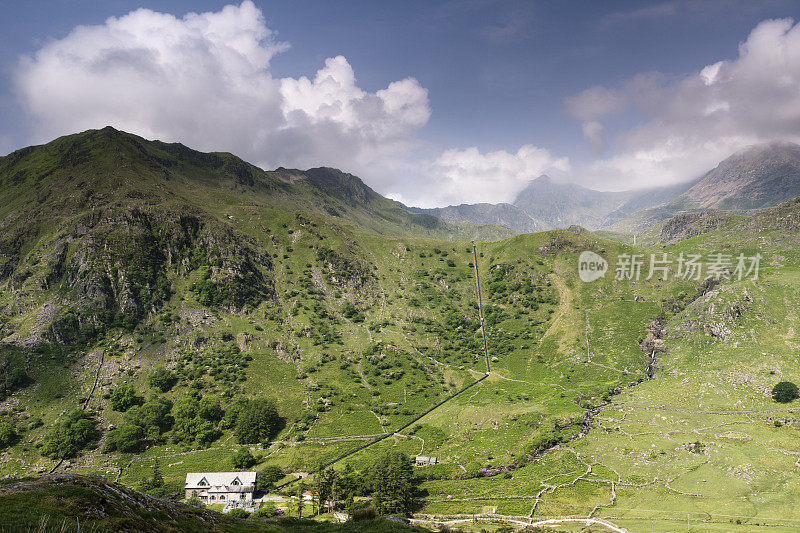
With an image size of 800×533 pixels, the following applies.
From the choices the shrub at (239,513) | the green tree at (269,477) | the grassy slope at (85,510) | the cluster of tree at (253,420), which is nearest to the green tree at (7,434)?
the cluster of tree at (253,420)

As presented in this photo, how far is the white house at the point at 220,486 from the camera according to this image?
284 ft

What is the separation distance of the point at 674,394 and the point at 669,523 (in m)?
70.0

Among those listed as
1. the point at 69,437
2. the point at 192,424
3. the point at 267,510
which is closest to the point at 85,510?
the point at 267,510

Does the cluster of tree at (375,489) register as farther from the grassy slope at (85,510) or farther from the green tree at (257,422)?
the grassy slope at (85,510)

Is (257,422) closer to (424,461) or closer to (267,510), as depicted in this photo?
(267,510)

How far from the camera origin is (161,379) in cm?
13212

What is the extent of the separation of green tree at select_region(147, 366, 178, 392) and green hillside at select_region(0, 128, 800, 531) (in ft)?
2.15

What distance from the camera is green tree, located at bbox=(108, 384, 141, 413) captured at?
395 feet

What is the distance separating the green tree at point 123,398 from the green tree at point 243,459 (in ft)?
163

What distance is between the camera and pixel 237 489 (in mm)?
87125

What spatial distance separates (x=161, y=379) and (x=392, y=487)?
106 m

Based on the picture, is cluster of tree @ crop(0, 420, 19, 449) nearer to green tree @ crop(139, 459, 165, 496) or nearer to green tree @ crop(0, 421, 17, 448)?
green tree @ crop(0, 421, 17, 448)

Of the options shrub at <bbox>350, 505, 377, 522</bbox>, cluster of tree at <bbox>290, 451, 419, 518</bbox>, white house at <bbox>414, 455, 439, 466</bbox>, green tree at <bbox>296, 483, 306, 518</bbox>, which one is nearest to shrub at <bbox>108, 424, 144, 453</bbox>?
green tree at <bbox>296, 483, 306, 518</bbox>

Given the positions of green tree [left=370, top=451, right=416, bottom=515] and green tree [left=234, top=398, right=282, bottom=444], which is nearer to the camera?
green tree [left=370, top=451, right=416, bottom=515]
